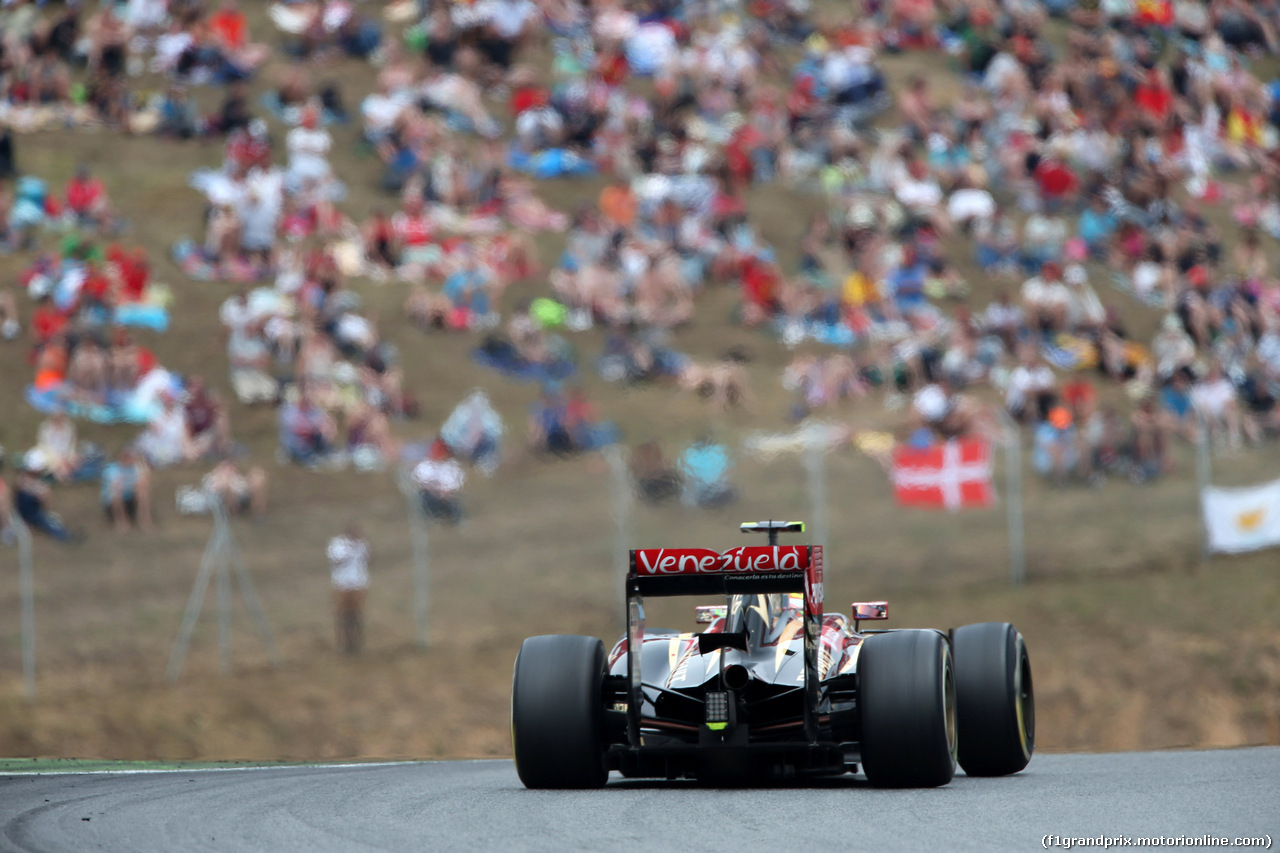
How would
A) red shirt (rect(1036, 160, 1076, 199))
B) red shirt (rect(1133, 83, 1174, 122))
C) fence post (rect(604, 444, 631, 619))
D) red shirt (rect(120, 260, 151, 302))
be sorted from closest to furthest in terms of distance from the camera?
fence post (rect(604, 444, 631, 619)) < red shirt (rect(120, 260, 151, 302)) < red shirt (rect(1036, 160, 1076, 199)) < red shirt (rect(1133, 83, 1174, 122))

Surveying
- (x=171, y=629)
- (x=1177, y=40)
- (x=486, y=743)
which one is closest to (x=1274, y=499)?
(x=486, y=743)

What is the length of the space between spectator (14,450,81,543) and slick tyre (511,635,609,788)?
35.3 ft

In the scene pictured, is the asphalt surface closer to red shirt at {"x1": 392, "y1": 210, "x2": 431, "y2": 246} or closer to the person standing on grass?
the person standing on grass

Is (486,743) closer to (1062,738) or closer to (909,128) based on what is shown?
(1062,738)

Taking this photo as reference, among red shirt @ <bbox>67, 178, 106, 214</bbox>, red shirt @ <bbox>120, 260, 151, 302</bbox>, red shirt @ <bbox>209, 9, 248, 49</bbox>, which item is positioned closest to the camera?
red shirt @ <bbox>120, 260, 151, 302</bbox>

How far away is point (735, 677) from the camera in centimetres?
975

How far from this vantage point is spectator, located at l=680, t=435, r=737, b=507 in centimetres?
2022

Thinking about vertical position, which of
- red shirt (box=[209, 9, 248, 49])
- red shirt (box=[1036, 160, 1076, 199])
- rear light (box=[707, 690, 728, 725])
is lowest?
rear light (box=[707, 690, 728, 725])

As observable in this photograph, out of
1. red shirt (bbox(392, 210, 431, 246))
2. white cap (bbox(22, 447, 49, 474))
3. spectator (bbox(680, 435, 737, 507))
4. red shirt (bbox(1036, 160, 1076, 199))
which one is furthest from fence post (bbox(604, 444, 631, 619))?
red shirt (bbox(1036, 160, 1076, 199))

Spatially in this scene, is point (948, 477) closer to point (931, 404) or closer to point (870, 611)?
point (931, 404)

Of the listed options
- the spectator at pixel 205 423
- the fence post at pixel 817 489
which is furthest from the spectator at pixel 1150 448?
the spectator at pixel 205 423

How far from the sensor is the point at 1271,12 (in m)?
34.4

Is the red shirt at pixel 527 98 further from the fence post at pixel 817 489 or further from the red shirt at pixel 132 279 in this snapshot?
the fence post at pixel 817 489

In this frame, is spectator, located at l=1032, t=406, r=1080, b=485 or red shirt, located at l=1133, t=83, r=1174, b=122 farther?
red shirt, located at l=1133, t=83, r=1174, b=122
